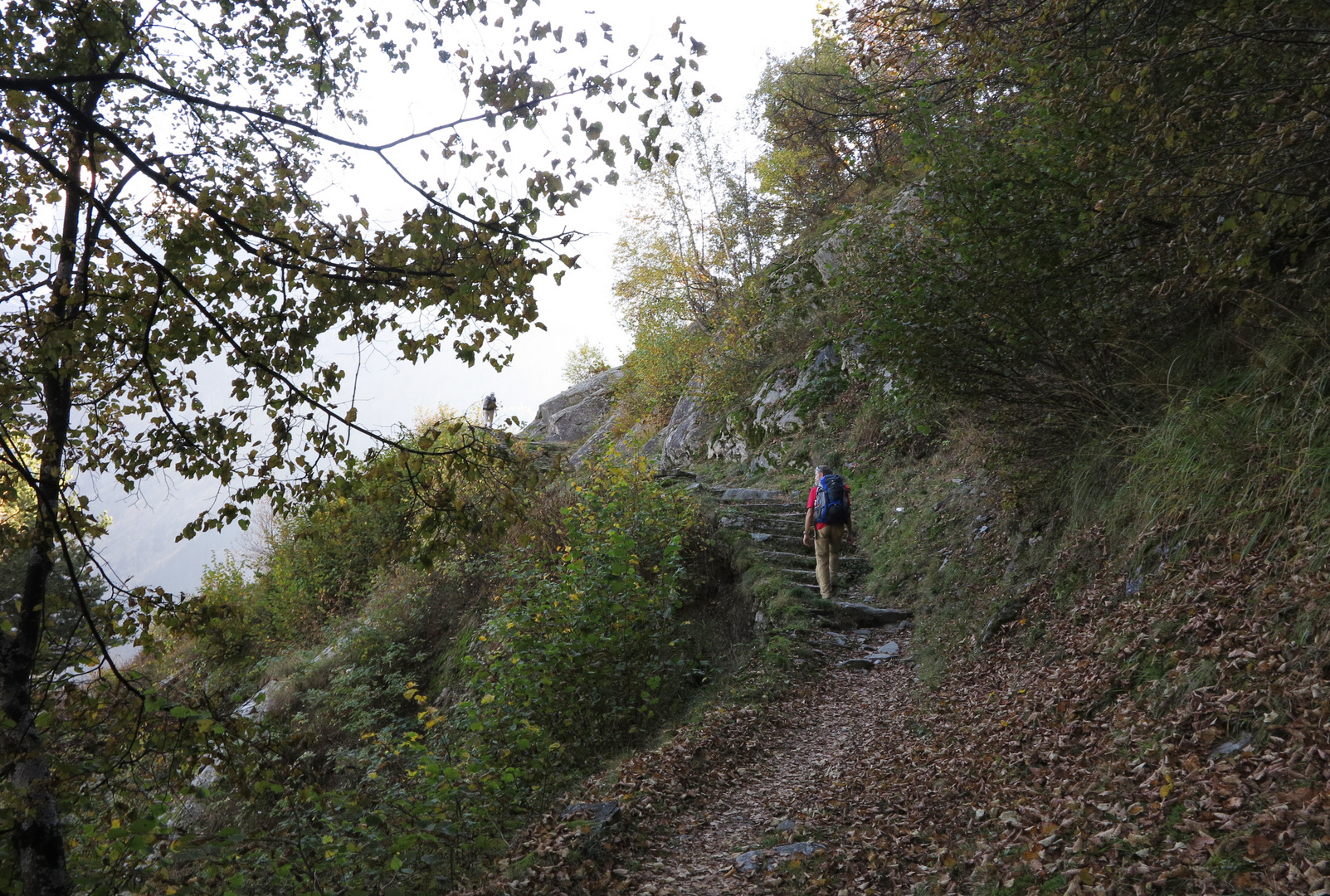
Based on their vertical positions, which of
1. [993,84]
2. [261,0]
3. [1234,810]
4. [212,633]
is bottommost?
[1234,810]

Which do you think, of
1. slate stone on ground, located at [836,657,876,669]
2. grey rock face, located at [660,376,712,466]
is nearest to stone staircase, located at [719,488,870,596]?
slate stone on ground, located at [836,657,876,669]

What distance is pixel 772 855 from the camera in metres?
4.62

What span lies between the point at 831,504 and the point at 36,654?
8133mm

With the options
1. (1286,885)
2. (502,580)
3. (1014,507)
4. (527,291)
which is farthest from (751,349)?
(1286,885)

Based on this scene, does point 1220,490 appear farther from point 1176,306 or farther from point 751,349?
point 751,349

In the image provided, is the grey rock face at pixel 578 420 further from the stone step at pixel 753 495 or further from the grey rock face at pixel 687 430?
the stone step at pixel 753 495

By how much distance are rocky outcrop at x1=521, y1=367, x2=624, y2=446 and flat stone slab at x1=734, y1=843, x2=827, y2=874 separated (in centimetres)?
2551

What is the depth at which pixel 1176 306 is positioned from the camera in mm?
6305

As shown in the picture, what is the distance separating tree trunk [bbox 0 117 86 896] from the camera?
3.50 meters

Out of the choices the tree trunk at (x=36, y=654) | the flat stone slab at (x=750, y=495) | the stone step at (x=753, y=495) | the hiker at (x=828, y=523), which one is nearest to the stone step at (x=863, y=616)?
the hiker at (x=828, y=523)

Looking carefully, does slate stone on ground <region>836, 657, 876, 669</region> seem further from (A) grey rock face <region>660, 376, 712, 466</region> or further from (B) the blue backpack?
(A) grey rock face <region>660, 376, 712, 466</region>

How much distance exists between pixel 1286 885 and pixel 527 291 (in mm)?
3915

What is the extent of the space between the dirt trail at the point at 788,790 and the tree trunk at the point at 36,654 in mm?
3128

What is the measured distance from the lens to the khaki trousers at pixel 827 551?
32.4 feet
